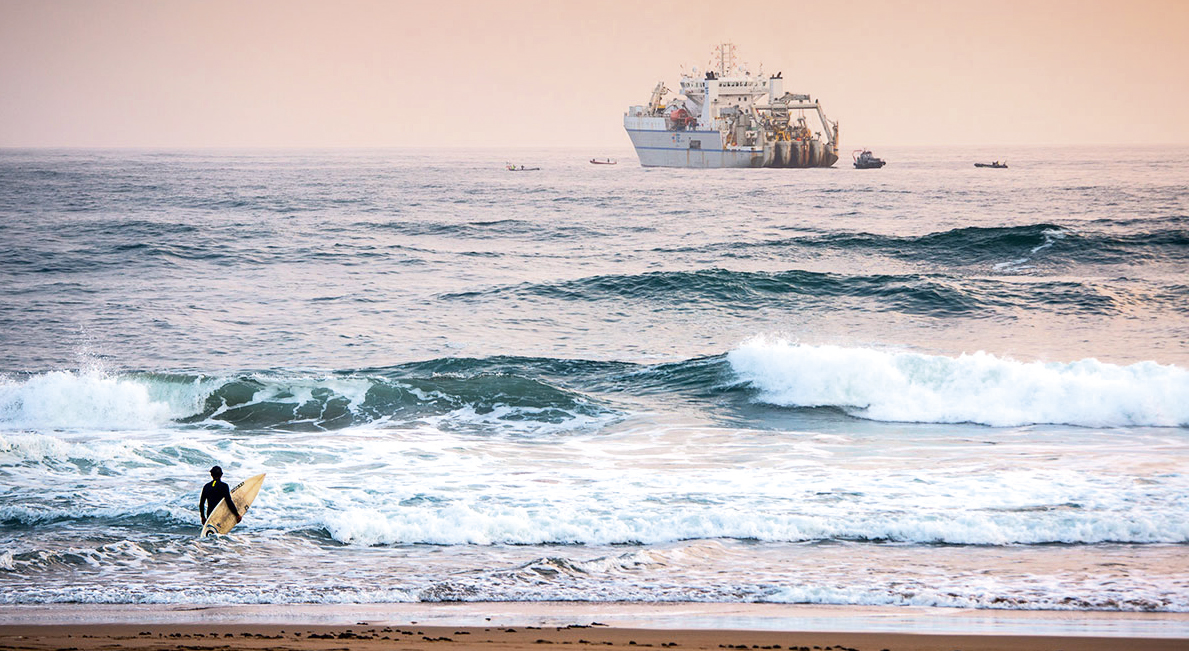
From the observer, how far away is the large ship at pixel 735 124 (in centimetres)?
8612

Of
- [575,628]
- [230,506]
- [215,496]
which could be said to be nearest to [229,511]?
[230,506]

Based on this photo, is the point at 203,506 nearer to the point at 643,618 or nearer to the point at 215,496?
the point at 215,496

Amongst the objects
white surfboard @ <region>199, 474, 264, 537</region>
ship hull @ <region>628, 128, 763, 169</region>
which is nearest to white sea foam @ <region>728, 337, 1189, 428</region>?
white surfboard @ <region>199, 474, 264, 537</region>

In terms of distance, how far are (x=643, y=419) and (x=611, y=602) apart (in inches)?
276

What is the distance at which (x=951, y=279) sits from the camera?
2519 centimetres

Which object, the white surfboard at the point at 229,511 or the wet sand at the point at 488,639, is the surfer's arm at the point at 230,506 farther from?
the wet sand at the point at 488,639

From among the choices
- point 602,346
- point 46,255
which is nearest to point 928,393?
point 602,346

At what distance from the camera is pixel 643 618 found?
671 cm

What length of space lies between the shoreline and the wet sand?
0.09 meters

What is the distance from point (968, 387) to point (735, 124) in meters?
74.7

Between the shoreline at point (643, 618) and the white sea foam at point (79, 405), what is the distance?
7.78 m

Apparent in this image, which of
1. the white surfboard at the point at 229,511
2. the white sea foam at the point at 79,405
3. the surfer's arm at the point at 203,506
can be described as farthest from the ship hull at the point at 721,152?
the surfer's arm at the point at 203,506

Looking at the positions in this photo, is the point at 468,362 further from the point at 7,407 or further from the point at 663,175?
the point at 663,175

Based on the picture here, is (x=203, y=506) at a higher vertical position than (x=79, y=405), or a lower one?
higher
